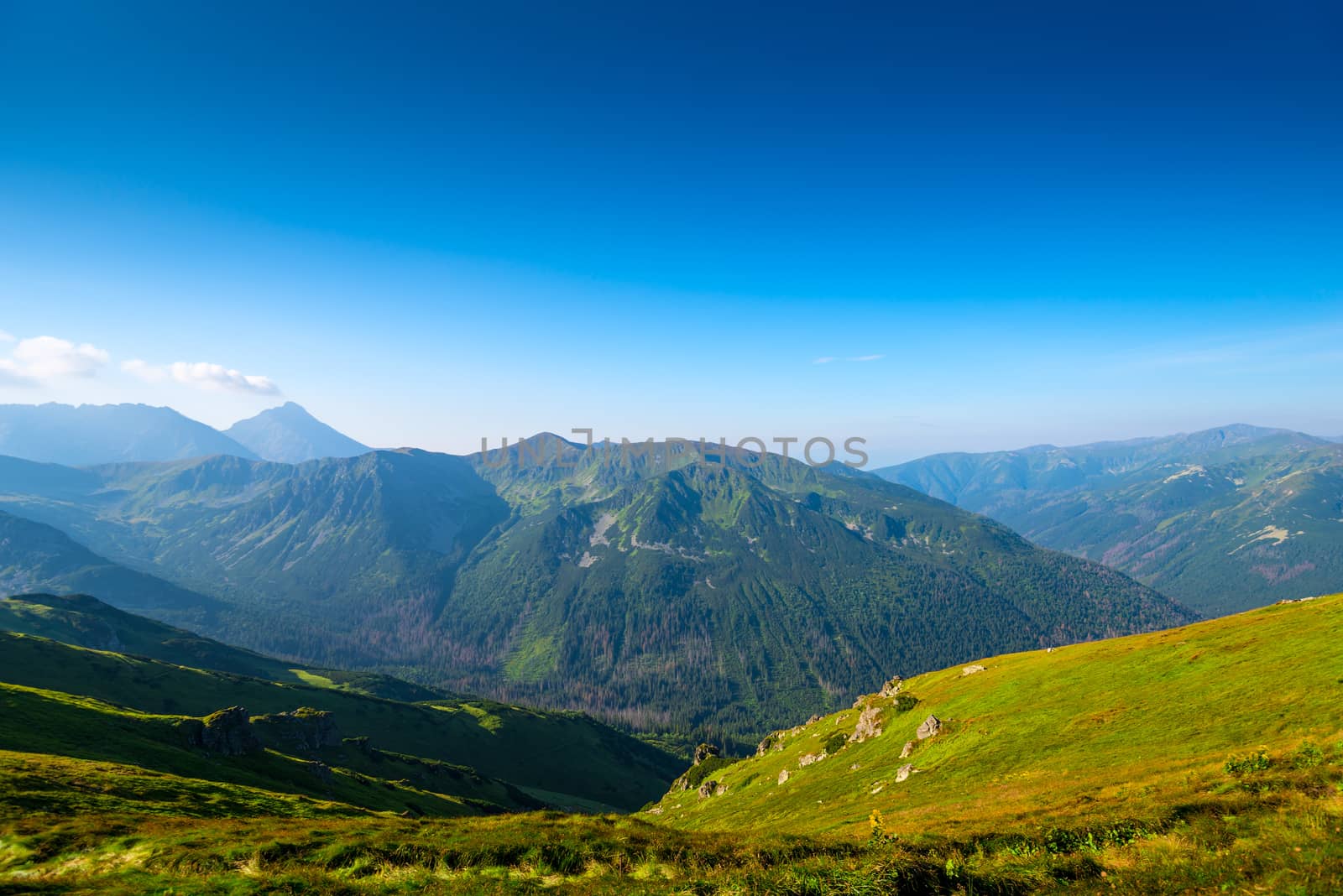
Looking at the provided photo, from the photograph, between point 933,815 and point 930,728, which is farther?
point 930,728

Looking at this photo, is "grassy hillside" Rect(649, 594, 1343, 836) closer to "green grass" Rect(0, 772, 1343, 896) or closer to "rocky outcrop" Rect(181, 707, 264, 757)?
"green grass" Rect(0, 772, 1343, 896)

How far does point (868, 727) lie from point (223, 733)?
99913 mm

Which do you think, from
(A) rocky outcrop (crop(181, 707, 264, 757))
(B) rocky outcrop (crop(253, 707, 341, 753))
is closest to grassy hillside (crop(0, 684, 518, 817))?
(A) rocky outcrop (crop(181, 707, 264, 757))

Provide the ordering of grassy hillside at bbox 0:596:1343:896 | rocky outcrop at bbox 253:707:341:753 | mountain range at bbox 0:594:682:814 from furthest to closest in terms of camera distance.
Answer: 1. rocky outcrop at bbox 253:707:341:753
2. mountain range at bbox 0:594:682:814
3. grassy hillside at bbox 0:596:1343:896

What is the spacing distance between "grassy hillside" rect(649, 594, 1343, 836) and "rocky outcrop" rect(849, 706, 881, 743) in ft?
5.45

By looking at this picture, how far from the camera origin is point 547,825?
29.0 metres

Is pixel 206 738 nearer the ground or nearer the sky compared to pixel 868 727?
nearer the sky

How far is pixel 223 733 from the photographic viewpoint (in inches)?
3110

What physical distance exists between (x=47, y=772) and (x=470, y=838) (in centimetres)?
4357

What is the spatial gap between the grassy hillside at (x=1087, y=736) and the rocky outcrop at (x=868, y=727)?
1.66 m

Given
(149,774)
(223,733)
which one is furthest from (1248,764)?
(223,733)

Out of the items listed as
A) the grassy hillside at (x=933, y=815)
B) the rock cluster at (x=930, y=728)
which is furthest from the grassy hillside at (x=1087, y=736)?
the rock cluster at (x=930, y=728)

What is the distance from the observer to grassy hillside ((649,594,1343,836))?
2908 cm

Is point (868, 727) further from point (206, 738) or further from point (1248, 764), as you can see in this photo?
point (206, 738)
